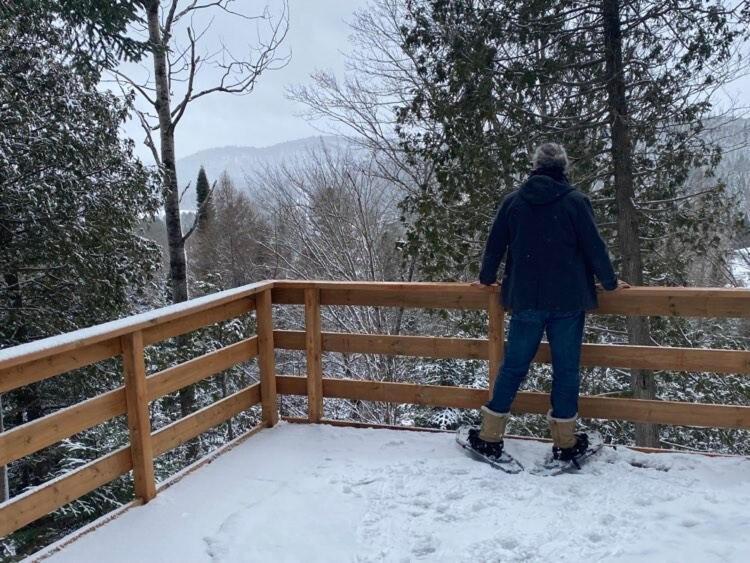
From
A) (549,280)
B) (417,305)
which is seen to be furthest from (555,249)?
(417,305)

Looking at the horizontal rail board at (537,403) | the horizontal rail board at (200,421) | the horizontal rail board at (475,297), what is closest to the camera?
the horizontal rail board at (200,421)

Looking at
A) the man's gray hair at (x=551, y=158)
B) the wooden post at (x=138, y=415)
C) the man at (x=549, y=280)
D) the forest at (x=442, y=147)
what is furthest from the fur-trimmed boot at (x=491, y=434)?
the forest at (x=442, y=147)

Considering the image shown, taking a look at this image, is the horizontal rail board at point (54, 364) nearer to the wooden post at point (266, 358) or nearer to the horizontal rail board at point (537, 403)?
the wooden post at point (266, 358)

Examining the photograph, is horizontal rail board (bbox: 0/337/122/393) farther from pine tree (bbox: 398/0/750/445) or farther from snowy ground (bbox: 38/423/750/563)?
pine tree (bbox: 398/0/750/445)

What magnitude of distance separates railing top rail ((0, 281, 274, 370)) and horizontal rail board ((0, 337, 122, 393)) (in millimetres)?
69

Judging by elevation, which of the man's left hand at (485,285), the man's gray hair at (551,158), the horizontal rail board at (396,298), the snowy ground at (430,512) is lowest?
the snowy ground at (430,512)

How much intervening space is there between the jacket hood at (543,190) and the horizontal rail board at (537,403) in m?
1.27

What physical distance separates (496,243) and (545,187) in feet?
1.35

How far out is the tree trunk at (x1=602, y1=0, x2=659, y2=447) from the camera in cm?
746

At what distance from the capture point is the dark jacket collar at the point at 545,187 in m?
3.25

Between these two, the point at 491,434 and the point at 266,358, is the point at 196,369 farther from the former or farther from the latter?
the point at 491,434

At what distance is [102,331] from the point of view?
9.04ft

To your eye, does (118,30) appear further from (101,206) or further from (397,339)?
(397,339)

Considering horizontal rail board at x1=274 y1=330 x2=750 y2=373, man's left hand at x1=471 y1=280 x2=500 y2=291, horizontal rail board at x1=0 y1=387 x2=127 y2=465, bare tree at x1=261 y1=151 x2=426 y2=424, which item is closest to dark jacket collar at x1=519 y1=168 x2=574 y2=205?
man's left hand at x1=471 y1=280 x2=500 y2=291
